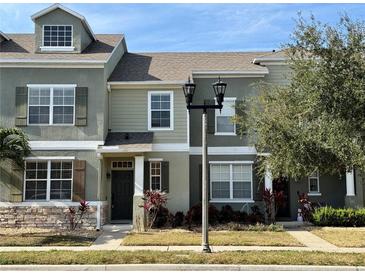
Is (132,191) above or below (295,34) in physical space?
below

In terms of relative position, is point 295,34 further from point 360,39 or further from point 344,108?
point 344,108

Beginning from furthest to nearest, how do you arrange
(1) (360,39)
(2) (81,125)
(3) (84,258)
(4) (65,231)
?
(2) (81,125)
(4) (65,231)
(1) (360,39)
(3) (84,258)

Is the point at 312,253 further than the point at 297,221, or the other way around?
the point at 297,221

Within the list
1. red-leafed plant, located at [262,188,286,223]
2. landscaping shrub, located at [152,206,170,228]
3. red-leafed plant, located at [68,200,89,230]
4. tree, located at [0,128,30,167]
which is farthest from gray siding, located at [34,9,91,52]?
red-leafed plant, located at [262,188,286,223]

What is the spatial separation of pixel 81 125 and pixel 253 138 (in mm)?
7340

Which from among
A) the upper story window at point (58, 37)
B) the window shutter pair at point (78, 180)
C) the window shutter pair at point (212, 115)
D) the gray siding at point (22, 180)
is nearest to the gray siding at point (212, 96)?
the window shutter pair at point (212, 115)

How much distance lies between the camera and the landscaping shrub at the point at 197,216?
1858cm

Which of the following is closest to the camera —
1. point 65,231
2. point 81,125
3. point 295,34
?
point 295,34

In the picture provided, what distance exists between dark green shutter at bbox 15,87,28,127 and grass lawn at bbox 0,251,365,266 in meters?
7.65

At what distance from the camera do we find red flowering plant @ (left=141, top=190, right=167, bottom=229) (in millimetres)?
17922

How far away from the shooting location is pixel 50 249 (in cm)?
1341

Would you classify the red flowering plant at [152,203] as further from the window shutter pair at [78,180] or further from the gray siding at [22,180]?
the window shutter pair at [78,180]

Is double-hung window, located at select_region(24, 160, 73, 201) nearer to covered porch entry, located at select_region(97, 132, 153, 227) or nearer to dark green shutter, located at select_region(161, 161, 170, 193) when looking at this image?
covered porch entry, located at select_region(97, 132, 153, 227)

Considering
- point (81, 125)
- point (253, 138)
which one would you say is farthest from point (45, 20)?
point (253, 138)
